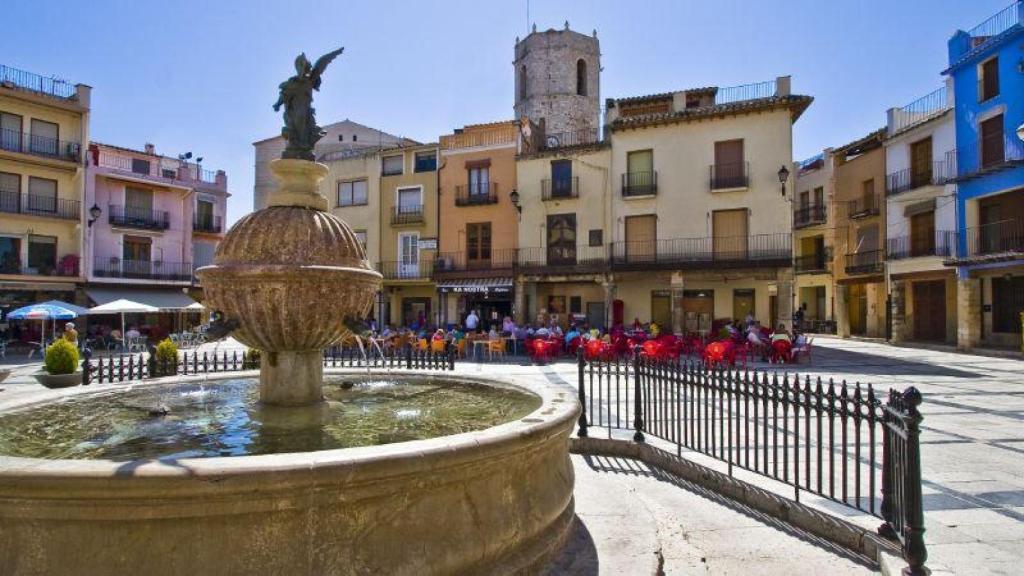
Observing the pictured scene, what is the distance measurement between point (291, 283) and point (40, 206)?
31595 mm

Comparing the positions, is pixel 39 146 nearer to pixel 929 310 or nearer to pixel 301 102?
pixel 301 102

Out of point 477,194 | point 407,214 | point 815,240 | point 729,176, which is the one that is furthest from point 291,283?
point 815,240

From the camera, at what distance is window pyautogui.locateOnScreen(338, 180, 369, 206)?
3375 centimetres

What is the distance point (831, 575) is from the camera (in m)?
3.56

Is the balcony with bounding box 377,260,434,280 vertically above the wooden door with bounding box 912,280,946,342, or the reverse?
the balcony with bounding box 377,260,434,280

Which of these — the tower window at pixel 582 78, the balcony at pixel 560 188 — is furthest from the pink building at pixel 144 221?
the tower window at pixel 582 78

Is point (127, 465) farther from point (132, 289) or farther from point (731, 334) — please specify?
point (132, 289)

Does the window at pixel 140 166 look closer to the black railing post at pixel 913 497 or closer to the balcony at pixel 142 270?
the balcony at pixel 142 270

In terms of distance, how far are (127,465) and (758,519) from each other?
4.28 m

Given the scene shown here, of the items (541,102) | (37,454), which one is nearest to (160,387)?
(37,454)

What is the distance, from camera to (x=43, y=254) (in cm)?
2762

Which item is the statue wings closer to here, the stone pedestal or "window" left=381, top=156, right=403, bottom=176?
the stone pedestal

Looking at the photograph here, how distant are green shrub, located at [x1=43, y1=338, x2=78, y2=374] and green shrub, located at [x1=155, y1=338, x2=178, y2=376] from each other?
1619 millimetres

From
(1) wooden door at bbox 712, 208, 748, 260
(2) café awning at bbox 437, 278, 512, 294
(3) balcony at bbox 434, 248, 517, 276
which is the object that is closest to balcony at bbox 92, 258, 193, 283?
(3) balcony at bbox 434, 248, 517, 276
